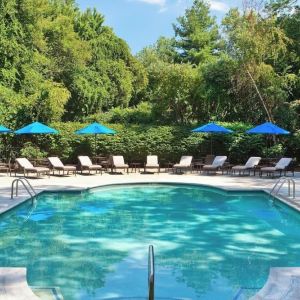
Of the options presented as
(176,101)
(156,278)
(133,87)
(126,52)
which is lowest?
(156,278)

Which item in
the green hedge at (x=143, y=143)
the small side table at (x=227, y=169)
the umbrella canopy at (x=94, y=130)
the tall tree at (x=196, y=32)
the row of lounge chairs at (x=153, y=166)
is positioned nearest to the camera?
the row of lounge chairs at (x=153, y=166)

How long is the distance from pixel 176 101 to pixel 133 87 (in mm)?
15552

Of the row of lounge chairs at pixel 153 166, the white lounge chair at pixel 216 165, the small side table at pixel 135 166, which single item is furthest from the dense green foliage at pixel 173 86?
the white lounge chair at pixel 216 165

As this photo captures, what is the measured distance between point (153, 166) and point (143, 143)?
2.14 metres

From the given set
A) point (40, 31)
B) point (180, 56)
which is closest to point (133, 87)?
point (180, 56)

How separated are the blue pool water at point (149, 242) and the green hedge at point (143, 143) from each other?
733cm

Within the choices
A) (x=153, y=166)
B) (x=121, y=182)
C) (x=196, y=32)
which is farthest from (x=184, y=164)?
(x=196, y=32)

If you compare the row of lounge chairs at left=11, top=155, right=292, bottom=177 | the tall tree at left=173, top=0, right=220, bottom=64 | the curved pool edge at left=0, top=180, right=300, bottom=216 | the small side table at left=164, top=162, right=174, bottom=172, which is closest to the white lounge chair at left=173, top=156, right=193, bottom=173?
the row of lounge chairs at left=11, top=155, right=292, bottom=177

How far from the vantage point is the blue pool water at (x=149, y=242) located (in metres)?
6.93

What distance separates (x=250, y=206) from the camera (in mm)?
13438

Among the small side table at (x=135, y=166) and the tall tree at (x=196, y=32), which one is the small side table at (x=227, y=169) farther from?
the tall tree at (x=196, y=32)

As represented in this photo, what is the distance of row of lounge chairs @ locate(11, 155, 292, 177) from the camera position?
18594 mm

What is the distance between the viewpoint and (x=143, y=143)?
2231 centimetres

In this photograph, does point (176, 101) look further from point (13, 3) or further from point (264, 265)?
point (264, 265)
